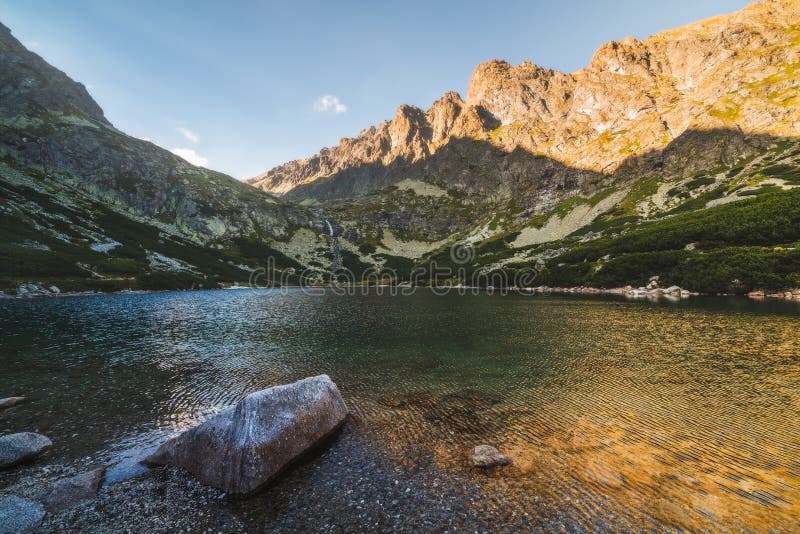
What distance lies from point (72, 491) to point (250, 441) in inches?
237

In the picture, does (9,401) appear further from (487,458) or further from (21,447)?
(487,458)

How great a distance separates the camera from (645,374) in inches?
971

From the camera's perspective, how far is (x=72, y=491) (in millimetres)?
11594

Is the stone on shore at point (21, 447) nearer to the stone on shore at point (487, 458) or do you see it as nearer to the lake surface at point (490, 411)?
the lake surface at point (490, 411)

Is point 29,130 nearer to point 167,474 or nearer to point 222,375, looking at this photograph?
point 222,375

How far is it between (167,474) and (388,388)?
12.9m

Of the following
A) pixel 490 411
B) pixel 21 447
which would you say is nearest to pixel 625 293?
pixel 490 411

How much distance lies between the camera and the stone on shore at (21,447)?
13.3m

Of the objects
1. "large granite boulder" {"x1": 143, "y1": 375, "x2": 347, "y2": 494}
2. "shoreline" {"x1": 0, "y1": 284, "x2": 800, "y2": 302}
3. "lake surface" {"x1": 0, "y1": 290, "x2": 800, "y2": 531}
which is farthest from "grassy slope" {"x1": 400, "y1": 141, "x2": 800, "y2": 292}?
"large granite boulder" {"x1": 143, "y1": 375, "x2": 347, "y2": 494}

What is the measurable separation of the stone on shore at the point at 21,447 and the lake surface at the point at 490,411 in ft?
1.94

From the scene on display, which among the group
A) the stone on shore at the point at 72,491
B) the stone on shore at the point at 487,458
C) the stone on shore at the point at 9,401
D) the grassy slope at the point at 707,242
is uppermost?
the grassy slope at the point at 707,242

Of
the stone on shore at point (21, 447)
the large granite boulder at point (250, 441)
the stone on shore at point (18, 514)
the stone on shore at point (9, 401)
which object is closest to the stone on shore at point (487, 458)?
the large granite boulder at point (250, 441)

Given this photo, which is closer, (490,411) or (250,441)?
(250,441)

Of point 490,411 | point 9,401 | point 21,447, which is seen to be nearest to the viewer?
point 21,447
